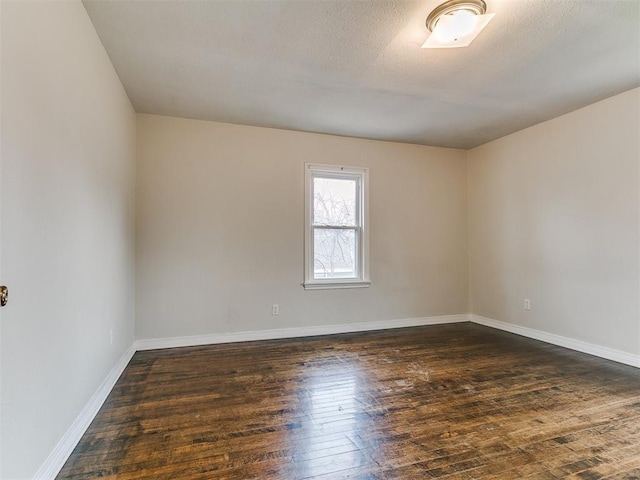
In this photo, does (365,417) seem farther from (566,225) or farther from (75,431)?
(566,225)

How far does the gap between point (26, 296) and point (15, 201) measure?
41cm

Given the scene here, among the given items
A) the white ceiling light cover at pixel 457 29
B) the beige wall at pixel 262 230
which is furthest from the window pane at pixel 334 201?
the white ceiling light cover at pixel 457 29

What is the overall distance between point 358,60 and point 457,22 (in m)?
0.78

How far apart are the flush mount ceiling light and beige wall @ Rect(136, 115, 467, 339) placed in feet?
7.61

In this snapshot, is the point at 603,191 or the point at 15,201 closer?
the point at 15,201

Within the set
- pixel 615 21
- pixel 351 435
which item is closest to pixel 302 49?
pixel 615 21

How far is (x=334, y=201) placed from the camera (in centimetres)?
443

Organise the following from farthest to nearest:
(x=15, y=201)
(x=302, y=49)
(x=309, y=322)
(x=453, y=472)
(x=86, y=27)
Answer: (x=309, y=322) → (x=302, y=49) → (x=86, y=27) → (x=453, y=472) → (x=15, y=201)

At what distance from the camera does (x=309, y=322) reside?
13.9 ft

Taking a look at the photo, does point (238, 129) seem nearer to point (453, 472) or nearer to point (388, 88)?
point (388, 88)

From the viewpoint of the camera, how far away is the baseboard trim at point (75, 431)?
5.17 ft

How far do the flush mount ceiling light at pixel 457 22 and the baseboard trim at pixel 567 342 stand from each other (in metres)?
3.23

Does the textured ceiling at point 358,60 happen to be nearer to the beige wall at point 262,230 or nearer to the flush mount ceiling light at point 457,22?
the flush mount ceiling light at point 457,22

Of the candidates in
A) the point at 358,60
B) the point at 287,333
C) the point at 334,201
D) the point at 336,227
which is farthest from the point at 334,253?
the point at 358,60
